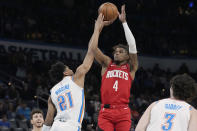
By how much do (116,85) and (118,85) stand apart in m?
0.03

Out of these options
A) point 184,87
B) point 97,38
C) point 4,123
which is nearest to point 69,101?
point 97,38

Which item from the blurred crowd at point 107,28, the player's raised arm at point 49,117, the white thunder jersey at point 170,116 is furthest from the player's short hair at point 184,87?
the blurred crowd at point 107,28

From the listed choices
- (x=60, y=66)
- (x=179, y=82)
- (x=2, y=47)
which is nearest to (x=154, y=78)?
(x=2, y=47)

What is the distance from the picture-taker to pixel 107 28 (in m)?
22.8

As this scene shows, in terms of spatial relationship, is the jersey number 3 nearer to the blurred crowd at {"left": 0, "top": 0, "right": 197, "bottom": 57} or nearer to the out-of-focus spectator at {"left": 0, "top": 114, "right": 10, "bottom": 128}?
the out-of-focus spectator at {"left": 0, "top": 114, "right": 10, "bottom": 128}

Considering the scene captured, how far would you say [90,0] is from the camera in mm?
24391

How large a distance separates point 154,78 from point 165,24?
530 centimetres

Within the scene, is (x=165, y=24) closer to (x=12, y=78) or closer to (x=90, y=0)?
(x=90, y=0)

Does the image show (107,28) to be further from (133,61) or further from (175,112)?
(175,112)

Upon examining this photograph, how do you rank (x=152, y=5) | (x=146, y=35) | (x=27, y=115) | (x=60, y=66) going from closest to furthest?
1. (x=60, y=66)
2. (x=27, y=115)
3. (x=146, y=35)
4. (x=152, y=5)

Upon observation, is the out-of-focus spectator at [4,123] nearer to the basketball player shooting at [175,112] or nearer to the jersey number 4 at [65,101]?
the jersey number 4 at [65,101]

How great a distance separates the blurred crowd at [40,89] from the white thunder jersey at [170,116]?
7.02m

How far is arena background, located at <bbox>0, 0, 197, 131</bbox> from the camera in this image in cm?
1596

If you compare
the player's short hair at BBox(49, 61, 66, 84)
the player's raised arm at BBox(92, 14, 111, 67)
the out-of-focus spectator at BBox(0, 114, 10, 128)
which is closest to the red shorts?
the player's raised arm at BBox(92, 14, 111, 67)
